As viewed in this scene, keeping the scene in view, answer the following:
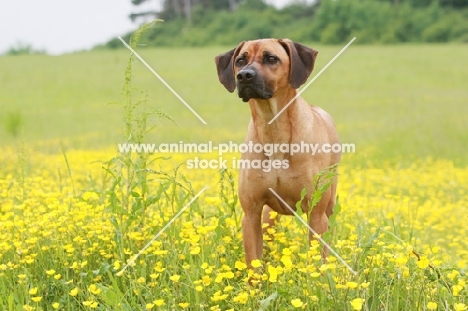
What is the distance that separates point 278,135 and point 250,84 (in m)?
0.48

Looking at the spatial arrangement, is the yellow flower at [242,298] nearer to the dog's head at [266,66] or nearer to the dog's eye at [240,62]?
the dog's head at [266,66]

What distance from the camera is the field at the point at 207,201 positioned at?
369 centimetres

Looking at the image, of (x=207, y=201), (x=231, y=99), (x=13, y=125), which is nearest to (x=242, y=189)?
(x=207, y=201)

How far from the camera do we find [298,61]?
4.50 metres

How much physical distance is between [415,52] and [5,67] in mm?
18056

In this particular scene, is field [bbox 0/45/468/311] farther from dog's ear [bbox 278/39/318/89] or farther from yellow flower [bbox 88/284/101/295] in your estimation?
dog's ear [bbox 278/39/318/89]

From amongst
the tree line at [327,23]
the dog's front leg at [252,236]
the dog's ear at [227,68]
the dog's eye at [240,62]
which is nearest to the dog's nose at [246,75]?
the dog's eye at [240,62]

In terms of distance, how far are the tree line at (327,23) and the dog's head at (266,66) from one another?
108ft

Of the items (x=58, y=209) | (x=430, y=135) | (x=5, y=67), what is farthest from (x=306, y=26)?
(x=58, y=209)

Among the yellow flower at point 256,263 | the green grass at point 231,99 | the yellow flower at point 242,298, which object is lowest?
the green grass at point 231,99

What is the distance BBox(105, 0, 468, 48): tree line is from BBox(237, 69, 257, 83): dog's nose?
3328cm

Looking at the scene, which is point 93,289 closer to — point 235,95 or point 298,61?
point 298,61

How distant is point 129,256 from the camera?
14.4 ft

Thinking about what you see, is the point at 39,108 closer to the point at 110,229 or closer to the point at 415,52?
the point at 110,229
